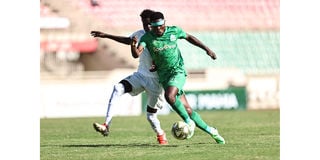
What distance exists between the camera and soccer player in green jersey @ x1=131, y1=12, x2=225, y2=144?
1311 centimetres

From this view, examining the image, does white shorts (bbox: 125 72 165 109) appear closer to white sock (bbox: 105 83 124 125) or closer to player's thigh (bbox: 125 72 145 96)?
player's thigh (bbox: 125 72 145 96)

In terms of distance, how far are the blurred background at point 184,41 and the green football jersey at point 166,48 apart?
18.5 meters

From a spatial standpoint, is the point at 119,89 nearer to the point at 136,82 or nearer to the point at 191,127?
the point at 136,82

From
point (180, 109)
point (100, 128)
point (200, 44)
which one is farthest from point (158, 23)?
point (100, 128)

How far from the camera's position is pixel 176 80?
1332 cm

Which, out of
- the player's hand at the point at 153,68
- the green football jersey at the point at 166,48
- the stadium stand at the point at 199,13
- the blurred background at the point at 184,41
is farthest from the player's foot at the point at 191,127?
the stadium stand at the point at 199,13

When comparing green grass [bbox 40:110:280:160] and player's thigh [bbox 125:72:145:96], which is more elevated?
player's thigh [bbox 125:72:145:96]

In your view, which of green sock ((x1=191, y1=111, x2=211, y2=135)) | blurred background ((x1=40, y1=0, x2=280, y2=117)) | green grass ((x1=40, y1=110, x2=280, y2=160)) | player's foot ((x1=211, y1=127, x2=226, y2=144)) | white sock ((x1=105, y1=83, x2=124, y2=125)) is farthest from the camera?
blurred background ((x1=40, y1=0, x2=280, y2=117))

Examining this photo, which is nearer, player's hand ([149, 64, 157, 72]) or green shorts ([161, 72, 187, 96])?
green shorts ([161, 72, 187, 96])

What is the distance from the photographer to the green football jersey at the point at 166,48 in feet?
43.4

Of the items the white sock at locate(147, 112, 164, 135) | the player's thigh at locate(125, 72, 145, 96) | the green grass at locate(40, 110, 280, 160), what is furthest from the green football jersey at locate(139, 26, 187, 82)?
the green grass at locate(40, 110, 280, 160)
